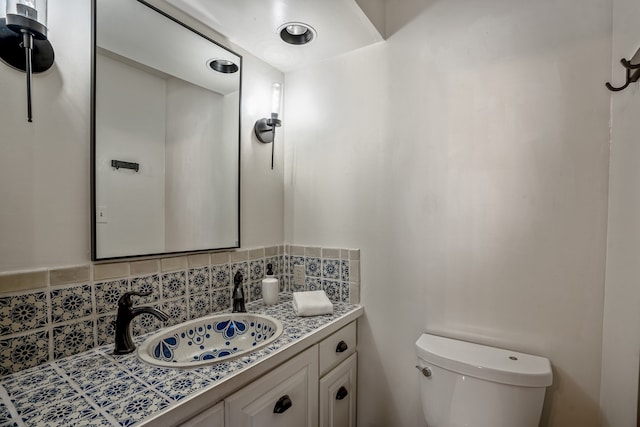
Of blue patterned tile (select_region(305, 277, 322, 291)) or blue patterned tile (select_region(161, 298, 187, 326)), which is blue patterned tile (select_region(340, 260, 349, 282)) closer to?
blue patterned tile (select_region(305, 277, 322, 291))

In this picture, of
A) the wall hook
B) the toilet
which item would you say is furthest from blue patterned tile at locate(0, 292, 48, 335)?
the wall hook

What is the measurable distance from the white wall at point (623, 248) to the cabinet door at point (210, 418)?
113cm

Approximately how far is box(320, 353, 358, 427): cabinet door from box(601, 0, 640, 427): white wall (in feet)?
3.05

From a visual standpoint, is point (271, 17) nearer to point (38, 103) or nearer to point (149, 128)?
point (149, 128)

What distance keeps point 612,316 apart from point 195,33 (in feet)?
Result: 6.19

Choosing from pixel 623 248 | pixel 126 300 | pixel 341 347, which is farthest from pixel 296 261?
pixel 623 248

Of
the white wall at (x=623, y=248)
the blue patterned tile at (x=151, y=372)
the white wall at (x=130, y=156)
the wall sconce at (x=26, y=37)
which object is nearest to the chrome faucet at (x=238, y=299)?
the white wall at (x=130, y=156)

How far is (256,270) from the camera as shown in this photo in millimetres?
1611

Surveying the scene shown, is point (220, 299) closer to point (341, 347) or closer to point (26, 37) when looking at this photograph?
point (341, 347)

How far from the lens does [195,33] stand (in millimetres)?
1309

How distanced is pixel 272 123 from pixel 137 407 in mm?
1290

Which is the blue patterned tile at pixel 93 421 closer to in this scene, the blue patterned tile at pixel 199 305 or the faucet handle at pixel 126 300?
the faucet handle at pixel 126 300

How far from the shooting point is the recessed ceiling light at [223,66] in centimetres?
140

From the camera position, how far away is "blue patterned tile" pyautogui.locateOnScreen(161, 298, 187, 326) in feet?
3.96
